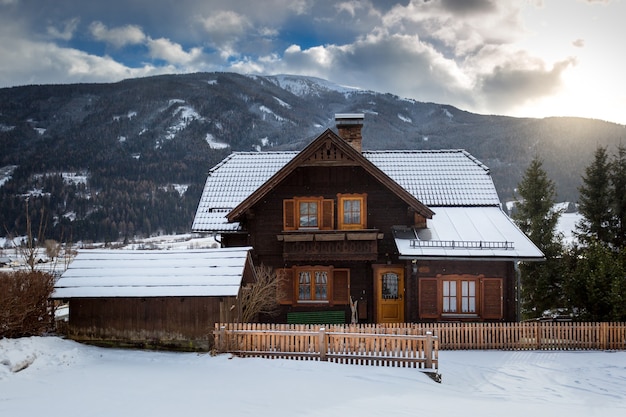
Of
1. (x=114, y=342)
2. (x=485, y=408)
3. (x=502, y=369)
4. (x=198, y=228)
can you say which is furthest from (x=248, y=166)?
(x=485, y=408)

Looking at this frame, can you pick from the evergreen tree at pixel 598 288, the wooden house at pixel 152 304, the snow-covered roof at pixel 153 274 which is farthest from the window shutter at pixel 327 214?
the evergreen tree at pixel 598 288

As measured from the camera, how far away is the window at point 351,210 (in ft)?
67.0

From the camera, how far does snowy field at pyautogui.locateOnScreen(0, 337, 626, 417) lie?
954 centimetres

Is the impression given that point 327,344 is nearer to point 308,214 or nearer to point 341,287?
point 341,287

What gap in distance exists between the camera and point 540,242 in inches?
977

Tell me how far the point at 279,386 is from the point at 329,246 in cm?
906

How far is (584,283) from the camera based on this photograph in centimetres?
1808

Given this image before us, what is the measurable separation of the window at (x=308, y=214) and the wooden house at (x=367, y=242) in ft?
0.15

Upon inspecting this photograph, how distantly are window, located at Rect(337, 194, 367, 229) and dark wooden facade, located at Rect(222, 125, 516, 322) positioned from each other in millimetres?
109

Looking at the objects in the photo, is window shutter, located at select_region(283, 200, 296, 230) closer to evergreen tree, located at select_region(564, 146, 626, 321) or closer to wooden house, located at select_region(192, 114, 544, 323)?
wooden house, located at select_region(192, 114, 544, 323)

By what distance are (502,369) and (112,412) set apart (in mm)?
10916

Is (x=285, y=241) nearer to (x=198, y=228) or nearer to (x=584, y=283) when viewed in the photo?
(x=198, y=228)

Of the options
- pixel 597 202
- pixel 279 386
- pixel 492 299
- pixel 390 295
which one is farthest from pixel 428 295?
pixel 597 202

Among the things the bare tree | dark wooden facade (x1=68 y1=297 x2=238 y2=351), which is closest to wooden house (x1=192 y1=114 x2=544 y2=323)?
the bare tree
